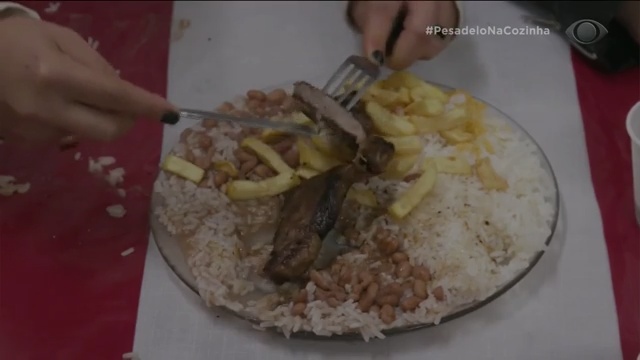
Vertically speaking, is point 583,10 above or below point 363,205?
above

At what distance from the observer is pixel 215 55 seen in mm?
1340

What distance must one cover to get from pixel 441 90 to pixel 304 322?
0.42 metres

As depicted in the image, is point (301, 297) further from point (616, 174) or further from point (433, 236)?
point (616, 174)

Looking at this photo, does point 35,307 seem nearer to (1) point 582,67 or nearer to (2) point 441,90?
(2) point 441,90

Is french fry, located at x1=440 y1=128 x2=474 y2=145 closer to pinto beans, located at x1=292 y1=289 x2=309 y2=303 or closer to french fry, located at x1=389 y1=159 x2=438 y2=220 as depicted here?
french fry, located at x1=389 y1=159 x2=438 y2=220

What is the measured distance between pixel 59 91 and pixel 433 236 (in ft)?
1.45

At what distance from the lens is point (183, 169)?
3.46 ft

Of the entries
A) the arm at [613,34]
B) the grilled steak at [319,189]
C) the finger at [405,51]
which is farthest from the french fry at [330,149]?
the arm at [613,34]

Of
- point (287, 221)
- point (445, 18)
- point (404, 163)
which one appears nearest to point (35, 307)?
point (287, 221)

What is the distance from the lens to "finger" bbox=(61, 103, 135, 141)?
86 centimetres

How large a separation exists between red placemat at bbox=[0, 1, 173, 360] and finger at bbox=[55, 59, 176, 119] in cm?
24

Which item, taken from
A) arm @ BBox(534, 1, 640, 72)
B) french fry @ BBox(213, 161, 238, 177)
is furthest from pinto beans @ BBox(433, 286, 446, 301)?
arm @ BBox(534, 1, 640, 72)

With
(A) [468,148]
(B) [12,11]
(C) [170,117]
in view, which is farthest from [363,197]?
(B) [12,11]

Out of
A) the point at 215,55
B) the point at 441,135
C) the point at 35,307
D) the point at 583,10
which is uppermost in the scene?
the point at 583,10
